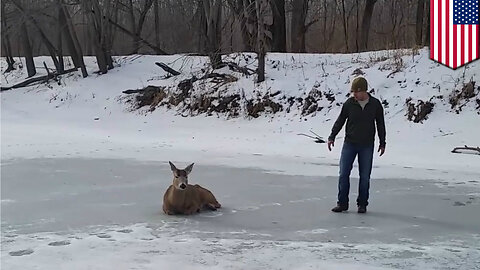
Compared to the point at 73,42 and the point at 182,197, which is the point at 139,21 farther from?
the point at 182,197

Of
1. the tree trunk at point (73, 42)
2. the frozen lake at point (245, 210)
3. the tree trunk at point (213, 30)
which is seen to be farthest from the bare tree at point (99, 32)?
the frozen lake at point (245, 210)

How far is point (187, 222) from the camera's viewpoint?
6855 millimetres

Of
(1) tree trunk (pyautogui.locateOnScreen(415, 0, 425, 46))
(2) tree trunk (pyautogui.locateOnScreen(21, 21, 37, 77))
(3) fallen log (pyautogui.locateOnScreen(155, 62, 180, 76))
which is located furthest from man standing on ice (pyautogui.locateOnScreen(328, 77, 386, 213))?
(2) tree trunk (pyautogui.locateOnScreen(21, 21, 37, 77))

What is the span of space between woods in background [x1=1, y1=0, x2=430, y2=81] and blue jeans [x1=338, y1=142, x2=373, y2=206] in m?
13.1

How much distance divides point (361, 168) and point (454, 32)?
9.61m

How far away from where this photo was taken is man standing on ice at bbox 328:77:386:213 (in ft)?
23.8

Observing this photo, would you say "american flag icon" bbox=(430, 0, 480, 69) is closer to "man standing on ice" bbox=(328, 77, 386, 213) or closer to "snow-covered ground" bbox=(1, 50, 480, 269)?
"snow-covered ground" bbox=(1, 50, 480, 269)

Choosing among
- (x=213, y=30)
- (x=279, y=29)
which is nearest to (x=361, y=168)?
(x=213, y=30)

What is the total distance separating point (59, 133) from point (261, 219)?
11994 millimetres

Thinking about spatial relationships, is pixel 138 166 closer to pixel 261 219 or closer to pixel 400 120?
pixel 261 219

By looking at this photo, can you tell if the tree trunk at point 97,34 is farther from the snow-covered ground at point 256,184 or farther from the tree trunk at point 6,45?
the snow-covered ground at point 256,184

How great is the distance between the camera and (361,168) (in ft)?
24.3

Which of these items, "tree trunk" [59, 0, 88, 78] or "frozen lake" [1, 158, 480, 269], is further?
"tree trunk" [59, 0, 88, 78]

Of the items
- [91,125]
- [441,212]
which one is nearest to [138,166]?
[441,212]
